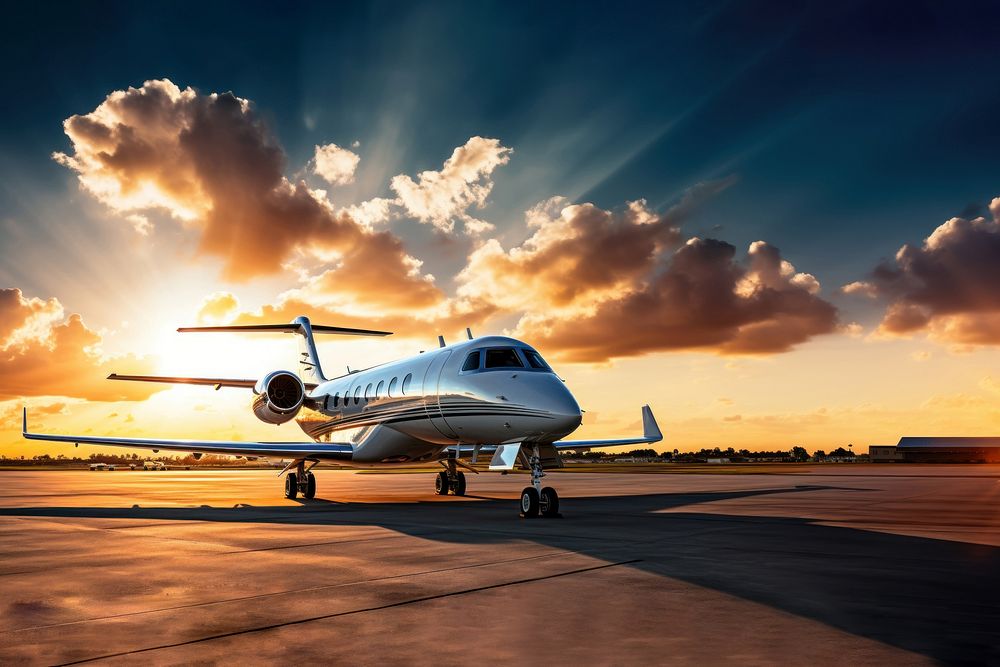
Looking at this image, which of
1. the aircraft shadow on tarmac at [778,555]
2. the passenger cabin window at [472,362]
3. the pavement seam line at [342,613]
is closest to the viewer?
the pavement seam line at [342,613]

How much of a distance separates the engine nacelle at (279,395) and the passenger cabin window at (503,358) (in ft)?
31.9

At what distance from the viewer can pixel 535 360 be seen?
15.6 m

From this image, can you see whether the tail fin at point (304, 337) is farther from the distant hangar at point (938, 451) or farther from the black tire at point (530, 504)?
the distant hangar at point (938, 451)

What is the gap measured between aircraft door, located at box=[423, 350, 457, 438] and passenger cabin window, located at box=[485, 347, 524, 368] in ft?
5.78

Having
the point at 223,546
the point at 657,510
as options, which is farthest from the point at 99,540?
the point at 657,510

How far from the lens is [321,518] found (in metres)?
14.1

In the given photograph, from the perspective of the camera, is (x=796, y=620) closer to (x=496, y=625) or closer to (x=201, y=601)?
(x=496, y=625)

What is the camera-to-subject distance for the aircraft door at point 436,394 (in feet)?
56.7

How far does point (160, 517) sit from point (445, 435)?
6248 millimetres

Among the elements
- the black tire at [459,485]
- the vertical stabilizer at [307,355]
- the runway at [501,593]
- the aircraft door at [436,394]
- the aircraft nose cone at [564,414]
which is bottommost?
the runway at [501,593]

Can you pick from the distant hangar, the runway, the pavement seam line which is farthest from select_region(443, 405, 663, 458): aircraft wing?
the distant hangar

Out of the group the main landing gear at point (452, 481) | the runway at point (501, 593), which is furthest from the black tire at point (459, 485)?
the runway at point (501, 593)

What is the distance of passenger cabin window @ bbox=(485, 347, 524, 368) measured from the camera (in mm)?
15570

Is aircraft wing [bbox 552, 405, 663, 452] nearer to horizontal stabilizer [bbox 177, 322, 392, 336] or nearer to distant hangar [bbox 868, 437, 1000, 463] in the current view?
horizontal stabilizer [bbox 177, 322, 392, 336]
